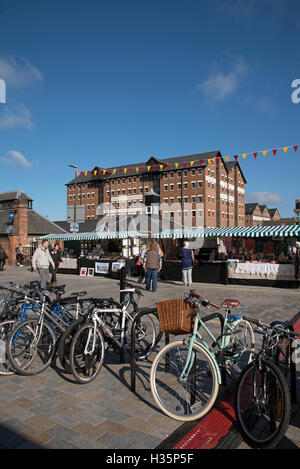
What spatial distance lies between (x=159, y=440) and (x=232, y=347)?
1.33 meters

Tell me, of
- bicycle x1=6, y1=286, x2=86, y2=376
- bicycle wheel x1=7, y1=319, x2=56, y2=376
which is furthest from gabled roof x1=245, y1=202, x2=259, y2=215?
bicycle wheel x1=7, y1=319, x2=56, y2=376

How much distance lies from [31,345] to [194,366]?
2.37 metres

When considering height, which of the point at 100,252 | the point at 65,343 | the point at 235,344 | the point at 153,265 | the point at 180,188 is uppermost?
the point at 180,188

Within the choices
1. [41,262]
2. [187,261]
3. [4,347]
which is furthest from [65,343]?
[187,261]

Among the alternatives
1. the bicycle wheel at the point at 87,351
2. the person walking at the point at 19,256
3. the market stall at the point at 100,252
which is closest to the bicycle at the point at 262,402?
the bicycle wheel at the point at 87,351

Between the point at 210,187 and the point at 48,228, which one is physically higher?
the point at 210,187

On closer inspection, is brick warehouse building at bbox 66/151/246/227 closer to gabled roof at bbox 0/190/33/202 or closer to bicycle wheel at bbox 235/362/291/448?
gabled roof at bbox 0/190/33/202

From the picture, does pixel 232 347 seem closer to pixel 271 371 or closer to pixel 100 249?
pixel 271 371

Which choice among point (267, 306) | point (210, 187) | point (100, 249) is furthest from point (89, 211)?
point (267, 306)

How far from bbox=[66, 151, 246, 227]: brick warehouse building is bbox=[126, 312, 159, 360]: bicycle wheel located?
54.7 meters

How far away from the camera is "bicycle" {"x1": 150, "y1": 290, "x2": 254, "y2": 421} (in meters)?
3.38

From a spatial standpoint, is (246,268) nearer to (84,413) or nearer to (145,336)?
(145,336)

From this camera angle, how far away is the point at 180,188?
67.8 m
